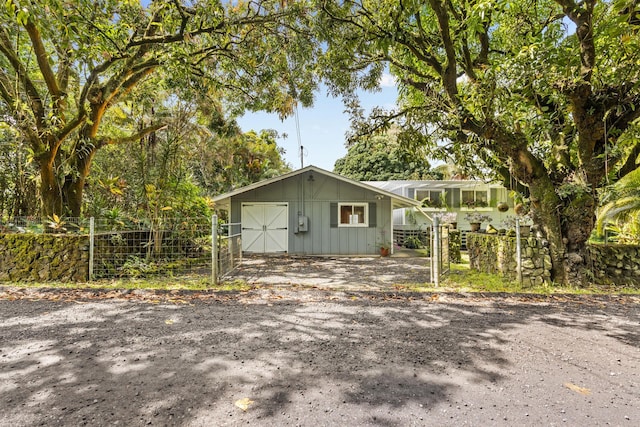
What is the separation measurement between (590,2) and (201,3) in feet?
21.1

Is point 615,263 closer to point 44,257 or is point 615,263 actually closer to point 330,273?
point 330,273

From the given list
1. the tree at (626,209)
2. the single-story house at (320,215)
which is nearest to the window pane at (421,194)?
the single-story house at (320,215)

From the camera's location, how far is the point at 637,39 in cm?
498

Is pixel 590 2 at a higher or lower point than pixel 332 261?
higher

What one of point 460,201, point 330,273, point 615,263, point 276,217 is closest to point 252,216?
point 276,217

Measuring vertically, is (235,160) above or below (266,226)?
above

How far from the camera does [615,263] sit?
7.13 metres

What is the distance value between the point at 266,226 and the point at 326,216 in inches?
89.3

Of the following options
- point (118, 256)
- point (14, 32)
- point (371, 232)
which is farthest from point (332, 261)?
point (14, 32)

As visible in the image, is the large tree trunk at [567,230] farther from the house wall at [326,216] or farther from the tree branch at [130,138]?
the tree branch at [130,138]

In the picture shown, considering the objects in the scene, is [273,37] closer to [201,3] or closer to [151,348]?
[201,3]

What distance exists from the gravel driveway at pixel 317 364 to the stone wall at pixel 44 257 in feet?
6.02

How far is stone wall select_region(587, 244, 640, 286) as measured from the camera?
7.03 metres

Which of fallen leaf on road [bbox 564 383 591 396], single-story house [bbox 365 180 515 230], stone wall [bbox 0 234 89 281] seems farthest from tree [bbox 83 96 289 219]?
single-story house [bbox 365 180 515 230]
